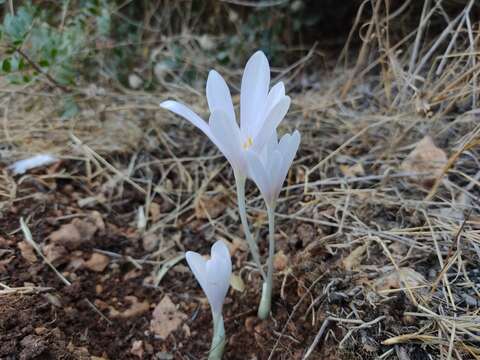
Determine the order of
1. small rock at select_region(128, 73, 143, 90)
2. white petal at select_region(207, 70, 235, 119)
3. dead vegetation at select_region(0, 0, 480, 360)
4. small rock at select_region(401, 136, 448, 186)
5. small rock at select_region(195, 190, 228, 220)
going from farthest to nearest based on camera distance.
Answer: small rock at select_region(128, 73, 143, 90)
small rock at select_region(195, 190, 228, 220)
small rock at select_region(401, 136, 448, 186)
dead vegetation at select_region(0, 0, 480, 360)
white petal at select_region(207, 70, 235, 119)

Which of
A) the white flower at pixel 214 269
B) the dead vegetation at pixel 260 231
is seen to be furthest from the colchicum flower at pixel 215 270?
the dead vegetation at pixel 260 231

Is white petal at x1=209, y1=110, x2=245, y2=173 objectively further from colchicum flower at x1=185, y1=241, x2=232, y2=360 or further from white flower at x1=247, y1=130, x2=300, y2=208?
colchicum flower at x1=185, y1=241, x2=232, y2=360

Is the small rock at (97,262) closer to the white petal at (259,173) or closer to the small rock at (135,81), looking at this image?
the white petal at (259,173)

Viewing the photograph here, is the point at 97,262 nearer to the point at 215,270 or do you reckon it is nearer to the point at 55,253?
the point at 55,253

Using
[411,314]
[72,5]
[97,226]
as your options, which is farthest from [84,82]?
[411,314]

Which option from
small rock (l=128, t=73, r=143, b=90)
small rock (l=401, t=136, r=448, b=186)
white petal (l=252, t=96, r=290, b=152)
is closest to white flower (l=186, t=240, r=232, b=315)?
white petal (l=252, t=96, r=290, b=152)

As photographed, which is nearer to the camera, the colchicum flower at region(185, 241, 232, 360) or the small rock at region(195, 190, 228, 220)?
the colchicum flower at region(185, 241, 232, 360)

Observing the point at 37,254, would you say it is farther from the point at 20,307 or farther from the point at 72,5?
the point at 72,5

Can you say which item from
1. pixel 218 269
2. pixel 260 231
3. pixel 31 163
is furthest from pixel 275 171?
pixel 31 163
